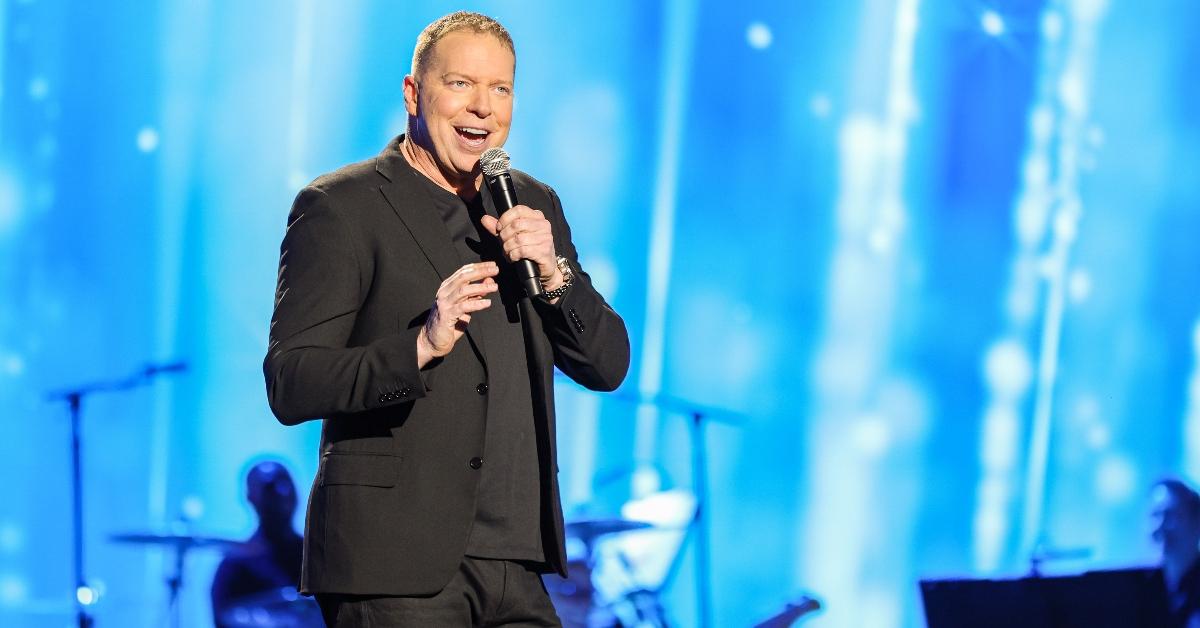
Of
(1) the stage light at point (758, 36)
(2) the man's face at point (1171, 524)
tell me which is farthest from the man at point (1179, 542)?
(1) the stage light at point (758, 36)

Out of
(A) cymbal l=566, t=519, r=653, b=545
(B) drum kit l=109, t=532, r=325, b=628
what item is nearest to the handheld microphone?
(A) cymbal l=566, t=519, r=653, b=545

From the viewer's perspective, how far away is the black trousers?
4.94 feet

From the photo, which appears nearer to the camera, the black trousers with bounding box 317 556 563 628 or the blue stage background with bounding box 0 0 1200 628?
the black trousers with bounding box 317 556 563 628

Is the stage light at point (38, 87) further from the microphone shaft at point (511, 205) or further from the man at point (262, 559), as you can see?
the microphone shaft at point (511, 205)

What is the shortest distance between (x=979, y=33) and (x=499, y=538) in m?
3.10

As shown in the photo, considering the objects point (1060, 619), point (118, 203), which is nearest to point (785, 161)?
point (1060, 619)

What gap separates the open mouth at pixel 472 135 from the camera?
5.56 ft

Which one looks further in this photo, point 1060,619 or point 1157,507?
point 1157,507

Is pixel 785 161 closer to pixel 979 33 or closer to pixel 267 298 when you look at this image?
pixel 979 33

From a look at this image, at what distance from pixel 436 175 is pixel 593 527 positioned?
81.5 inches

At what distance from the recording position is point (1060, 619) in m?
3.46

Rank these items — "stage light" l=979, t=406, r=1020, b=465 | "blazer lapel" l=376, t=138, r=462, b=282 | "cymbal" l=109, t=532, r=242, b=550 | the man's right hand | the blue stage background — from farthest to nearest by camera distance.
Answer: "stage light" l=979, t=406, r=1020, b=465 → the blue stage background → "cymbal" l=109, t=532, r=242, b=550 → "blazer lapel" l=376, t=138, r=462, b=282 → the man's right hand

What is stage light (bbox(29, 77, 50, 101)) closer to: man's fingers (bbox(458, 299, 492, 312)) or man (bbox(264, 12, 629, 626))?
man (bbox(264, 12, 629, 626))

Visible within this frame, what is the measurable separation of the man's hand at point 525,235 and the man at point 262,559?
2481 millimetres
